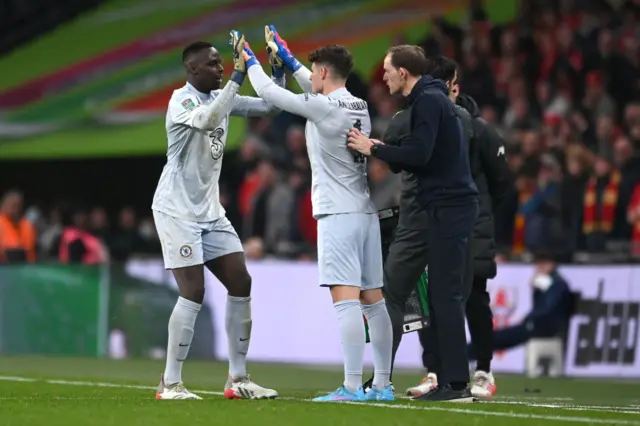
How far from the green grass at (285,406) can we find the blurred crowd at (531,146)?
2532mm

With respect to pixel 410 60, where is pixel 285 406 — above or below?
below

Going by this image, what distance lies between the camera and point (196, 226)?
9562 mm

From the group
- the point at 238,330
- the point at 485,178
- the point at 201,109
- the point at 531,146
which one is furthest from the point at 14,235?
the point at 201,109

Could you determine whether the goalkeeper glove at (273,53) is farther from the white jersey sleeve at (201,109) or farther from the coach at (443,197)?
the coach at (443,197)

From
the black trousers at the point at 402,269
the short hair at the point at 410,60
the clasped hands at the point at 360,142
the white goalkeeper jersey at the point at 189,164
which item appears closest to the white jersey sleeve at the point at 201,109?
the white goalkeeper jersey at the point at 189,164

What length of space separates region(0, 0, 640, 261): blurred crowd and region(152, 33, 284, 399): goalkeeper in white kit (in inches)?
237

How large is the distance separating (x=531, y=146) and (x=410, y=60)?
25.5 ft

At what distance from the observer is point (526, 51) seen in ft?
63.0

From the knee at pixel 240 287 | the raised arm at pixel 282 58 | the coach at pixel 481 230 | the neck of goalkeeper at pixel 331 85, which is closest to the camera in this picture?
the neck of goalkeeper at pixel 331 85

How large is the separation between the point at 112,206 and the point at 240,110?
15.4 metres

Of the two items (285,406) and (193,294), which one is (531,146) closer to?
(193,294)

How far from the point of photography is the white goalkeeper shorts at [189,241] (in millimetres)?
9500

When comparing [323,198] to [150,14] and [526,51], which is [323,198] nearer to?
[526,51]

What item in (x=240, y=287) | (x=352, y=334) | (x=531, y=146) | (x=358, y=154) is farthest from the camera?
(x=531, y=146)
